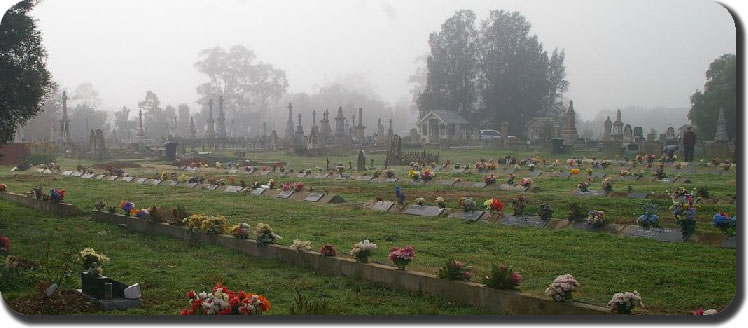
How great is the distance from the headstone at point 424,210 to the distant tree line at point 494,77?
21935mm

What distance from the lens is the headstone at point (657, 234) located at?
11.4m

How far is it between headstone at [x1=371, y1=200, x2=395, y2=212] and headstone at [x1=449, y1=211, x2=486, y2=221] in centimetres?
198

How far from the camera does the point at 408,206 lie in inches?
635

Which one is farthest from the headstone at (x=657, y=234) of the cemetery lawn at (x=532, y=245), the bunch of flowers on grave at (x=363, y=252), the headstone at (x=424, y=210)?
the bunch of flowers on grave at (x=363, y=252)

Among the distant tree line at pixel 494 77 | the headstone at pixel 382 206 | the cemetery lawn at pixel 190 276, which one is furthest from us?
the distant tree line at pixel 494 77

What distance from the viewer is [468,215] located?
14625 mm

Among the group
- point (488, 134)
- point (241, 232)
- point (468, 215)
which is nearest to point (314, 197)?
point (468, 215)

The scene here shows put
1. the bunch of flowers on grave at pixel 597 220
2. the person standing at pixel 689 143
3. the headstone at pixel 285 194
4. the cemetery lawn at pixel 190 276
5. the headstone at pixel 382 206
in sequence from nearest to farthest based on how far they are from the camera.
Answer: the cemetery lawn at pixel 190 276, the bunch of flowers on grave at pixel 597 220, the headstone at pixel 382 206, the headstone at pixel 285 194, the person standing at pixel 689 143

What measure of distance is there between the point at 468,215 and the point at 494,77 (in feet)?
106

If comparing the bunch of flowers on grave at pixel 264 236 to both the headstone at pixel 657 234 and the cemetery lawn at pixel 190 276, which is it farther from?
the headstone at pixel 657 234

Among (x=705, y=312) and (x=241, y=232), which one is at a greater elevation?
(x=241, y=232)

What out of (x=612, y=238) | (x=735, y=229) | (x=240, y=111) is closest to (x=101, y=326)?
(x=612, y=238)

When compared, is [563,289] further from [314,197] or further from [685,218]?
[314,197]

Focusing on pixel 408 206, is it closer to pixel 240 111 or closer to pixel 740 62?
pixel 740 62
